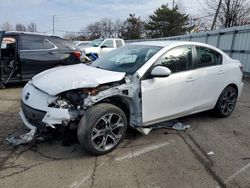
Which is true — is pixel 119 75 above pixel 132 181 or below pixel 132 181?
above

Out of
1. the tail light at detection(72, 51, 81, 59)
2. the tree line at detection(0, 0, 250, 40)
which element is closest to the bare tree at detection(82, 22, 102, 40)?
the tree line at detection(0, 0, 250, 40)

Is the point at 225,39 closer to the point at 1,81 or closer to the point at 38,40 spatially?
the point at 38,40

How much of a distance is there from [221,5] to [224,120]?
24.8m

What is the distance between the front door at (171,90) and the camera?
404 cm

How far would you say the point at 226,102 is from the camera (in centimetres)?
548

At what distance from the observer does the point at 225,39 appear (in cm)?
1367

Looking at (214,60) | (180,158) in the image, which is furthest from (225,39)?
(180,158)

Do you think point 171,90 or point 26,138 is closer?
point 26,138

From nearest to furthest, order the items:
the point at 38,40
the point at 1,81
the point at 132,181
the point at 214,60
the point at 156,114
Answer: the point at 132,181, the point at 156,114, the point at 214,60, the point at 1,81, the point at 38,40

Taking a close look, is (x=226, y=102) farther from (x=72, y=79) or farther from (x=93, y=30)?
(x=93, y=30)

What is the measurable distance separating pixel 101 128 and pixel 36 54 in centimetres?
553

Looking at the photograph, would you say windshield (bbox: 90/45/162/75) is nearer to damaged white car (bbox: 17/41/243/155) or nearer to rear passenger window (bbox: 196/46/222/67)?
damaged white car (bbox: 17/41/243/155)

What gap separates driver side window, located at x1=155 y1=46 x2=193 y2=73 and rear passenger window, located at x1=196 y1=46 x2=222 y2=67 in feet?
0.80

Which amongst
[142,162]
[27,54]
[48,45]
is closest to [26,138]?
[142,162]
